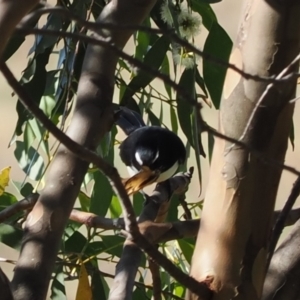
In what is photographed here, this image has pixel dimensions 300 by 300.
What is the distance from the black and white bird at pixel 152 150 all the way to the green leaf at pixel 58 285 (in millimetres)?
272

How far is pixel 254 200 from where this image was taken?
1.85 feet

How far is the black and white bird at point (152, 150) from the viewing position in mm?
1243

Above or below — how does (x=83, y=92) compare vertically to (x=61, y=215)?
above

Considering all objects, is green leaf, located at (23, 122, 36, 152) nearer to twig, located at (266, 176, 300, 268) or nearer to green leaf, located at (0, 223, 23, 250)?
green leaf, located at (0, 223, 23, 250)

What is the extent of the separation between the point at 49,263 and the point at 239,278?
160mm

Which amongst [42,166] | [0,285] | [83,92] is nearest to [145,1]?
[83,92]

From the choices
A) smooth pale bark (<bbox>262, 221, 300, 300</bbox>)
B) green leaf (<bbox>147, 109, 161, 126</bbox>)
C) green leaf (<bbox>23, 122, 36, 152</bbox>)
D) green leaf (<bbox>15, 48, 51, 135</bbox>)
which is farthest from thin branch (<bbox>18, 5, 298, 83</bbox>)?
green leaf (<bbox>147, 109, 161, 126</bbox>)

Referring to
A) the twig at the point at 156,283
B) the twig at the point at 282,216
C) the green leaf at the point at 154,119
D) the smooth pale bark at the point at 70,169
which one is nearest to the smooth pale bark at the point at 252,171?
the twig at the point at 282,216

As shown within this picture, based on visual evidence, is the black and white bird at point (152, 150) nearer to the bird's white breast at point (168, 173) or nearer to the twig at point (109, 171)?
the bird's white breast at point (168, 173)

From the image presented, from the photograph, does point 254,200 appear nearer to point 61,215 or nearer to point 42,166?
Answer: point 61,215

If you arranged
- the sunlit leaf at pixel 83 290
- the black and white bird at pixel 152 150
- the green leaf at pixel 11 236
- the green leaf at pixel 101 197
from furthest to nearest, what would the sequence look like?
the black and white bird at pixel 152 150 → the green leaf at pixel 101 197 → the green leaf at pixel 11 236 → the sunlit leaf at pixel 83 290

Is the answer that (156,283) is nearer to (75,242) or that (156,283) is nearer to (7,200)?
(75,242)

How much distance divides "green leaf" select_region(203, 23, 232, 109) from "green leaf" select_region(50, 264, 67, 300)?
1.06ft

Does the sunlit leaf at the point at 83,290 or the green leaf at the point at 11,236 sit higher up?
the green leaf at the point at 11,236
